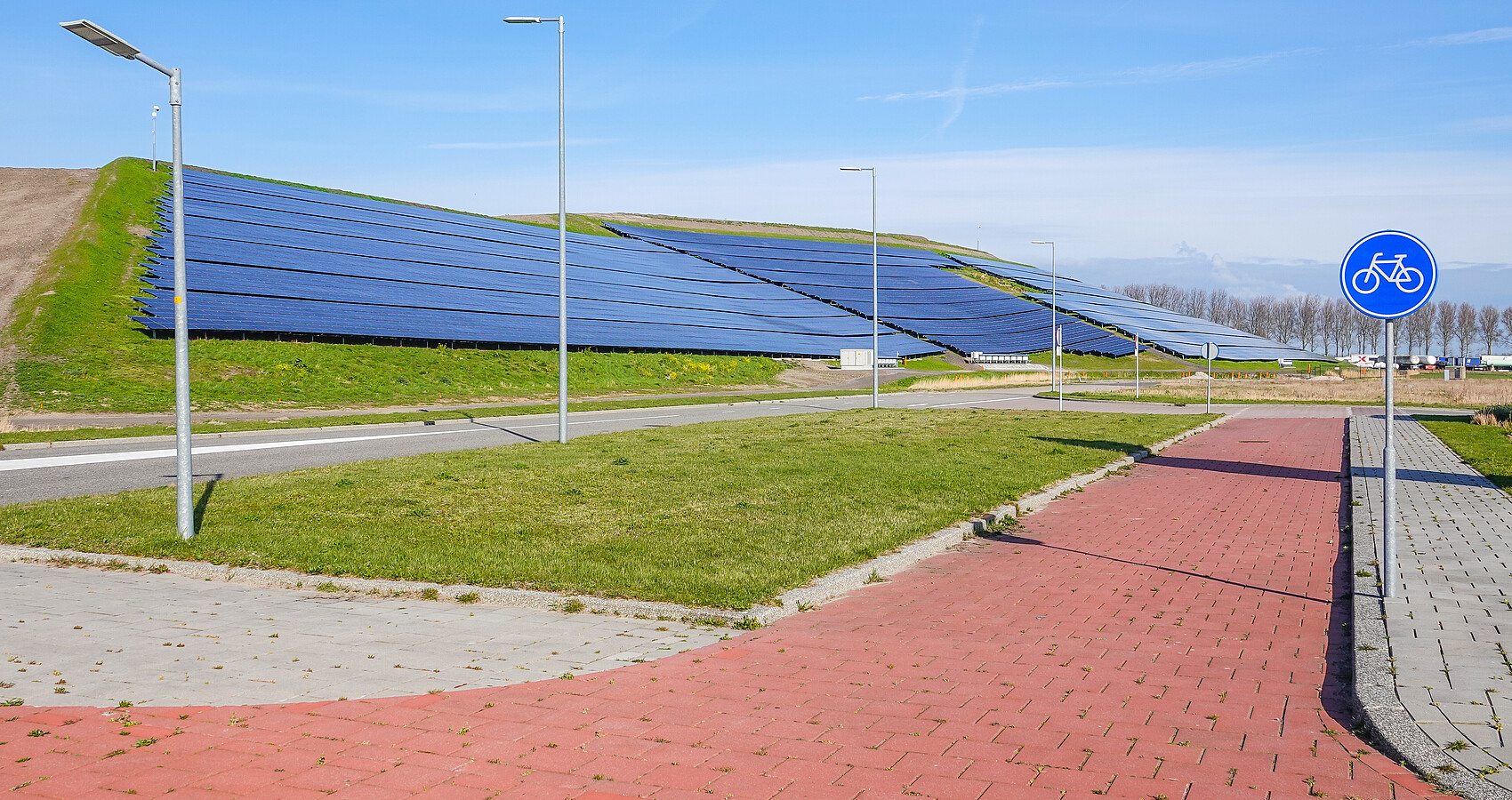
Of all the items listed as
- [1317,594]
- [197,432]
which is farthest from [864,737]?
[197,432]

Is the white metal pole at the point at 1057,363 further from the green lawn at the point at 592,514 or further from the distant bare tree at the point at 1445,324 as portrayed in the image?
the distant bare tree at the point at 1445,324

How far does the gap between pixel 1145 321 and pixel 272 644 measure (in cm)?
9883

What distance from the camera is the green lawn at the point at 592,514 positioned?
844 centimetres

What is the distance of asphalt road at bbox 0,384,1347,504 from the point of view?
14.4m

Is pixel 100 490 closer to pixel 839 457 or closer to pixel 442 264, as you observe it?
pixel 839 457

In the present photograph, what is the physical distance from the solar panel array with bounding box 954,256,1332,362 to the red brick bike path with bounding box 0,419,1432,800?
81.7 m

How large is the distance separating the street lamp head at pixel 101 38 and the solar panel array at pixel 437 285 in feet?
99.2

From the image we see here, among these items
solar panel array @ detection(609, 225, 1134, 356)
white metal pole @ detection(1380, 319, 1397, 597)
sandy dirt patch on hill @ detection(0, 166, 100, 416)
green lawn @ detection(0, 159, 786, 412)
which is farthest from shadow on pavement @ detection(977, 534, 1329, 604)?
solar panel array @ detection(609, 225, 1134, 356)

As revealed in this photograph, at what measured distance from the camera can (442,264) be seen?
190ft

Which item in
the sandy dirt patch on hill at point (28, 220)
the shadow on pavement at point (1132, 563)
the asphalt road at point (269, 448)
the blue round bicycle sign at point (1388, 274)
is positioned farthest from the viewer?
the sandy dirt patch on hill at point (28, 220)

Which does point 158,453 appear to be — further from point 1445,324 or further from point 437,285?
point 1445,324

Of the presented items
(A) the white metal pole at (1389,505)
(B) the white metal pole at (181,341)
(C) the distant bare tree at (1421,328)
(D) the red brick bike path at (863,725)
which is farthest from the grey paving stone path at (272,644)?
(C) the distant bare tree at (1421,328)

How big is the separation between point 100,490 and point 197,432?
10.1m

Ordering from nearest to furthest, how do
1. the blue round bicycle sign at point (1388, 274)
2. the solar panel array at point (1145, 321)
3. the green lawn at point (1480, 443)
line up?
the blue round bicycle sign at point (1388, 274)
the green lawn at point (1480, 443)
the solar panel array at point (1145, 321)
